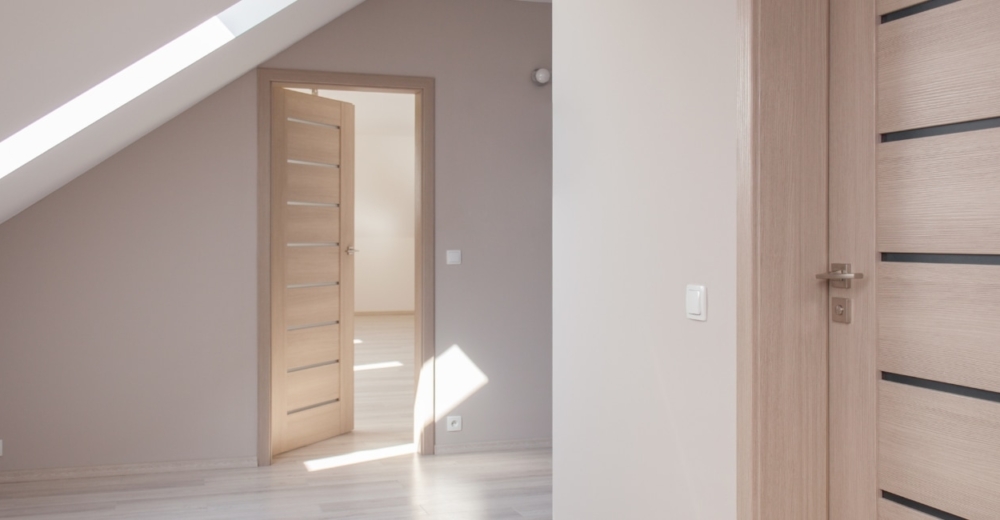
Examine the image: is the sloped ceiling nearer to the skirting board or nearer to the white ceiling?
the white ceiling

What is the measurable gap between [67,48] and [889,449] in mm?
2335

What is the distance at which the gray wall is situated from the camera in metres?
4.29

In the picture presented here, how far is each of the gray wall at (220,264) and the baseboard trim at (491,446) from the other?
0.04 m

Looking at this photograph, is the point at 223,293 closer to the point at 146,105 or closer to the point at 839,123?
the point at 146,105

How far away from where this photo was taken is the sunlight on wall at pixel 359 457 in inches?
177

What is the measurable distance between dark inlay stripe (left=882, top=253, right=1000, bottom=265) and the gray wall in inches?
132

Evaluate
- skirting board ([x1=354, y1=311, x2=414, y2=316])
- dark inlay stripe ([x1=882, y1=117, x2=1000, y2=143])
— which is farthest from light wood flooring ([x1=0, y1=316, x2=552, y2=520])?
skirting board ([x1=354, y1=311, x2=414, y2=316])

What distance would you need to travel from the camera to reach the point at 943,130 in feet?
5.27

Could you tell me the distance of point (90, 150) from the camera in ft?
12.7

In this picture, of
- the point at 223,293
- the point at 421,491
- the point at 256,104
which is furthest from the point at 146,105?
the point at 421,491

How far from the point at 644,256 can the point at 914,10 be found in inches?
35.9

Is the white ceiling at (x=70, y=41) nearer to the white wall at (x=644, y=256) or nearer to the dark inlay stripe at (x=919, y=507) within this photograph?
the white wall at (x=644, y=256)

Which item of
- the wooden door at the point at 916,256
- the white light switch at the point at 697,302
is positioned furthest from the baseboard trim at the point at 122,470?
the wooden door at the point at 916,256

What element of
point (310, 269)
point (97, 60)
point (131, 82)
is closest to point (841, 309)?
point (97, 60)
